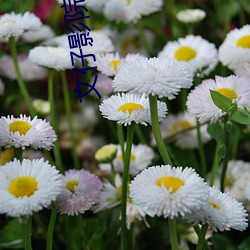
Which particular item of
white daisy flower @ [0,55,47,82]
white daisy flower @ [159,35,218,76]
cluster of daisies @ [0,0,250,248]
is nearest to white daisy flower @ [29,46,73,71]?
cluster of daisies @ [0,0,250,248]

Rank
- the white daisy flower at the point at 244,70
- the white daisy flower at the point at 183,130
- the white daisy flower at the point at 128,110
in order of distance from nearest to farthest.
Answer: the white daisy flower at the point at 128,110 → the white daisy flower at the point at 244,70 → the white daisy flower at the point at 183,130

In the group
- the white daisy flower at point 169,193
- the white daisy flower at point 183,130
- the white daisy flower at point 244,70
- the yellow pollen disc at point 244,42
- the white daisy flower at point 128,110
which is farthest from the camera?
the white daisy flower at point 183,130

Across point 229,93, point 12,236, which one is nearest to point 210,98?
point 229,93

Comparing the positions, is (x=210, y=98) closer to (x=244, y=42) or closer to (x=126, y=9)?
(x=244, y=42)

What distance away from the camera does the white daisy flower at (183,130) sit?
3.05 ft

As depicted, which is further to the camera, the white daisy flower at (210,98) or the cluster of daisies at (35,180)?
the white daisy flower at (210,98)

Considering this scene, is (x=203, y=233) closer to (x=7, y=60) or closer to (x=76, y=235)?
(x=76, y=235)

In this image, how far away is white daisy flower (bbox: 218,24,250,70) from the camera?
771mm

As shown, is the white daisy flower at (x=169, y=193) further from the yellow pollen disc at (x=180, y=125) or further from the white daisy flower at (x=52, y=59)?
the yellow pollen disc at (x=180, y=125)

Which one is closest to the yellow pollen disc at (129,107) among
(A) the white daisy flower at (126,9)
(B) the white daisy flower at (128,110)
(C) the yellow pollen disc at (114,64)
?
(B) the white daisy flower at (128,110)

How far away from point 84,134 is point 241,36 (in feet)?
1.61

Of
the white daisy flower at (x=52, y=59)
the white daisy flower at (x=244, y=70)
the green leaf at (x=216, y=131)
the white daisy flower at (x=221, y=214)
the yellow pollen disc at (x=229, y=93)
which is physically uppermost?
the white daisy flower at (x=52, y=59)

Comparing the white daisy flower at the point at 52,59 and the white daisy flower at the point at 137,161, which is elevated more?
the white daisy flower at the point at 52,59

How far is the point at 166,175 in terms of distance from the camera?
0.51 meters
